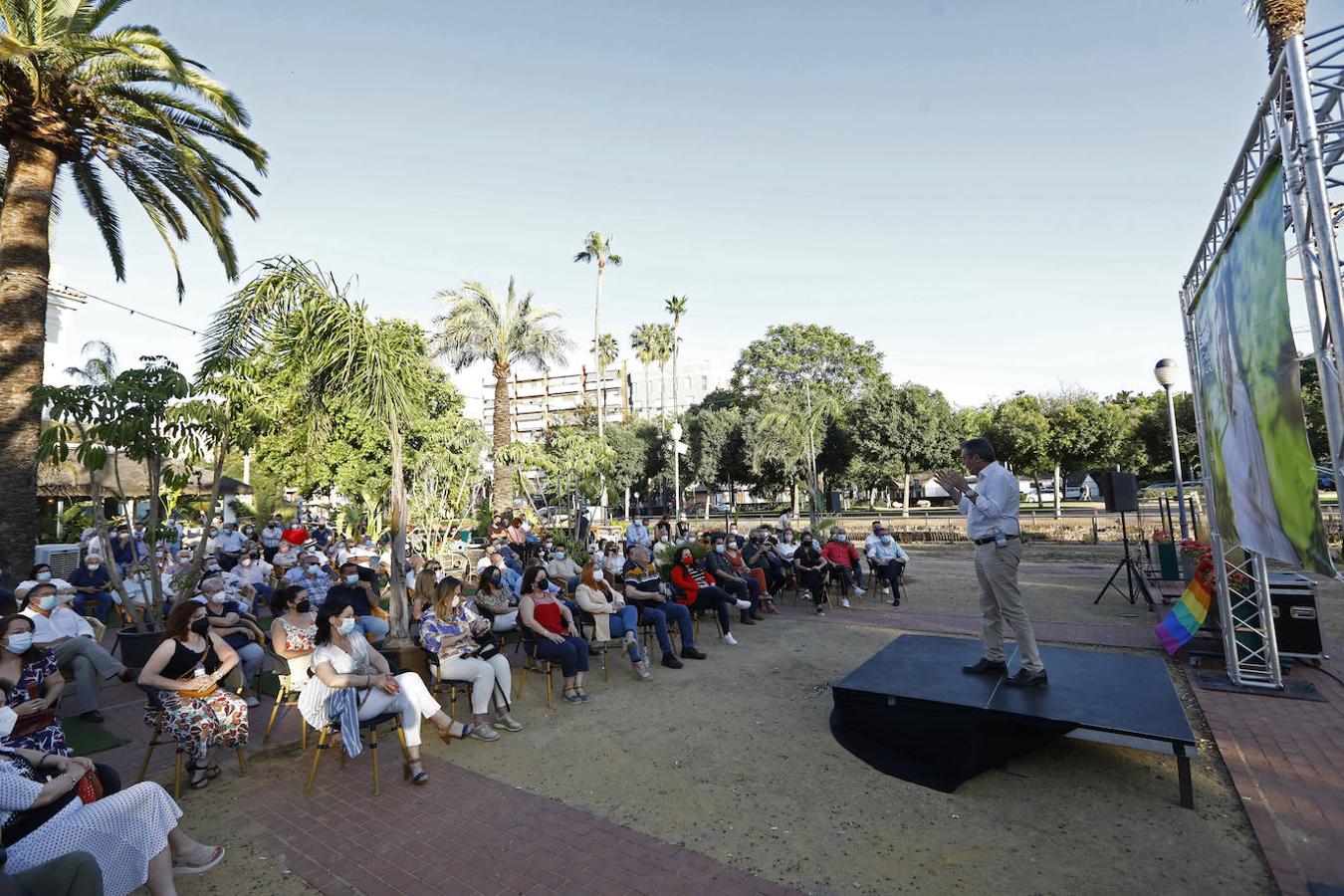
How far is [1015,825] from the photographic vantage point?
3.81 m

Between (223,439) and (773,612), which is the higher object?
(223,439)

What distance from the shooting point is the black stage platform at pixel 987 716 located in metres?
4.18

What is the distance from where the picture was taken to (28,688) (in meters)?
4.05

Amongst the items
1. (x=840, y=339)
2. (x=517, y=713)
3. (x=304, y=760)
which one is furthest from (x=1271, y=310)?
(x=840, y=339)

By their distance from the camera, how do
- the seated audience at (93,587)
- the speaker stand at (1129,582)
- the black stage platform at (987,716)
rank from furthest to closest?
the speaker stand at (1129,582) < the seated audience at (93,587) < the black stage platform at (987,716)

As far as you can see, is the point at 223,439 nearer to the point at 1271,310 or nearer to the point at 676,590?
the point at 676,590

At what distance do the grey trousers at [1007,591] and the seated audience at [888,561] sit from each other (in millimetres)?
6084

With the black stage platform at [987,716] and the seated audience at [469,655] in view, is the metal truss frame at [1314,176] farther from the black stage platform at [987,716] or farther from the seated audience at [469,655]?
the seated audience at [469,655]

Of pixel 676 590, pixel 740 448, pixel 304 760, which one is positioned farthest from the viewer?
pixel 740 448

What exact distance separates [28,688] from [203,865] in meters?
1.77

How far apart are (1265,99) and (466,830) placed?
21.0 ft

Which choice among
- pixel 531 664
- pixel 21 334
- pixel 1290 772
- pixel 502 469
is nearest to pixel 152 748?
pixel 531 664

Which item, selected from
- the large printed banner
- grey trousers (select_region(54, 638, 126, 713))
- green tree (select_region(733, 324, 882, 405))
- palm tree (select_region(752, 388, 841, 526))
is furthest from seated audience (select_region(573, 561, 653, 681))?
green tree (select_region(733, 324, 882, 405))

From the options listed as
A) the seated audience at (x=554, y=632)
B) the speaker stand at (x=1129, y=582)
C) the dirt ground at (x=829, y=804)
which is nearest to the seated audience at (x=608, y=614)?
the dirt ground at (x=829, y=804)
